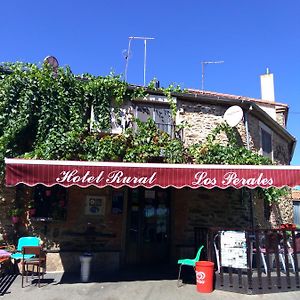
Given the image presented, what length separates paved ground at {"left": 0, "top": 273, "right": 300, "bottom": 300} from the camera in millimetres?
8000

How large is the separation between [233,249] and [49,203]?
585 centimetres

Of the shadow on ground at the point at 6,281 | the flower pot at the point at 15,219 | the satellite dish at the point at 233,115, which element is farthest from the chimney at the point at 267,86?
the shadow on ground at the point at 6,281

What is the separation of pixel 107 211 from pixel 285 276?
575 centimetres

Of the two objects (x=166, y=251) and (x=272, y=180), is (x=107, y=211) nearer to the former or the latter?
(x=166, y=251)

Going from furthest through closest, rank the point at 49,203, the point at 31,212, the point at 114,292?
the point at 49,203 < the point at 31,212 < the point at 114,292

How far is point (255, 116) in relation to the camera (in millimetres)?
14727

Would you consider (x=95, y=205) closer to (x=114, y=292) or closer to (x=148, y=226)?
(x=148, y=226)

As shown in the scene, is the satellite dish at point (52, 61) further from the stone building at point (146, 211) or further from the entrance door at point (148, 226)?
the entrance door at point (148, 226)

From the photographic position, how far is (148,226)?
1232cm

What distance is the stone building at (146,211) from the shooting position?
10664 millimetres

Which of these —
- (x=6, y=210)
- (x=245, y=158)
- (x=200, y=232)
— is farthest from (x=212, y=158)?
(x=6, y=210)

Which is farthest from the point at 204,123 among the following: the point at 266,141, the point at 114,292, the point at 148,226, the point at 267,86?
the point at 267,86

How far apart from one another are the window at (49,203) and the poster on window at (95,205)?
79 cm

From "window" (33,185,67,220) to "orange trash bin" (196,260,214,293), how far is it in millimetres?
4752
